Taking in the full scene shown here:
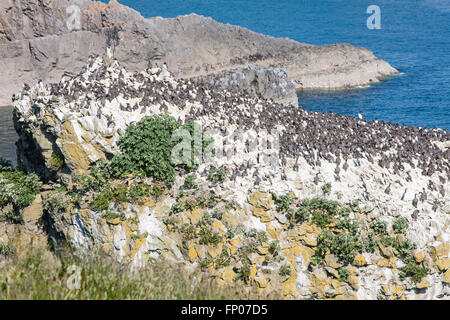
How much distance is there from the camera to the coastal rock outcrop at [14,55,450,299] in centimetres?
1556

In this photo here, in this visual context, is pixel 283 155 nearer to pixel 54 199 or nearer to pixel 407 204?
pixel 407 204

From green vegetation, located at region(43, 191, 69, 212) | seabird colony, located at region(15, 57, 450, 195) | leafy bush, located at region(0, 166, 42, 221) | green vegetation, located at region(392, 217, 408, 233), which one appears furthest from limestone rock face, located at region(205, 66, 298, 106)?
green vegetation, located at region(392, 217, 408, 233)

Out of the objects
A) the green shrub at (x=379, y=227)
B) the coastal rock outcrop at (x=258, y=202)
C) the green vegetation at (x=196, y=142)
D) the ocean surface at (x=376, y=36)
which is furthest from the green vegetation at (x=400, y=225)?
Result: the ocean surface at (x=376, y=36)

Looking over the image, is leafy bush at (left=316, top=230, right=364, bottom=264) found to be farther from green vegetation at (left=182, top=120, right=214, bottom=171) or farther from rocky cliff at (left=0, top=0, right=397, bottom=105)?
rocky cliff at (left=0, top=0, right=397, bottom=105)

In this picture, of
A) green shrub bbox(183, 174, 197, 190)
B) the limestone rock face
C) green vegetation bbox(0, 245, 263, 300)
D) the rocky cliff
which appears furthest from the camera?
the rocky cliff

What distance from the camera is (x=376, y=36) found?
124 metres

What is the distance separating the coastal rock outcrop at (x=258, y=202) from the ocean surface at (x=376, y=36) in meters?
30.1

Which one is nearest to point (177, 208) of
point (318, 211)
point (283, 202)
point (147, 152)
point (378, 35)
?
Answer: point (147, 152)

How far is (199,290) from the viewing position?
993cm

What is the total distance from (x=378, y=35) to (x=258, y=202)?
12212 centimetres

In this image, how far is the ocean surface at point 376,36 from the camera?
205 ft

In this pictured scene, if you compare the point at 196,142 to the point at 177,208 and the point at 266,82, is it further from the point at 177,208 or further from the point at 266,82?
the point at 266,82

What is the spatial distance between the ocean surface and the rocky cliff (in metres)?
9.71

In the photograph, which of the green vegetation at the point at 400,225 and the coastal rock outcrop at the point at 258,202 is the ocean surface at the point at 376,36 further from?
the green vegetation at the point at 400,225
